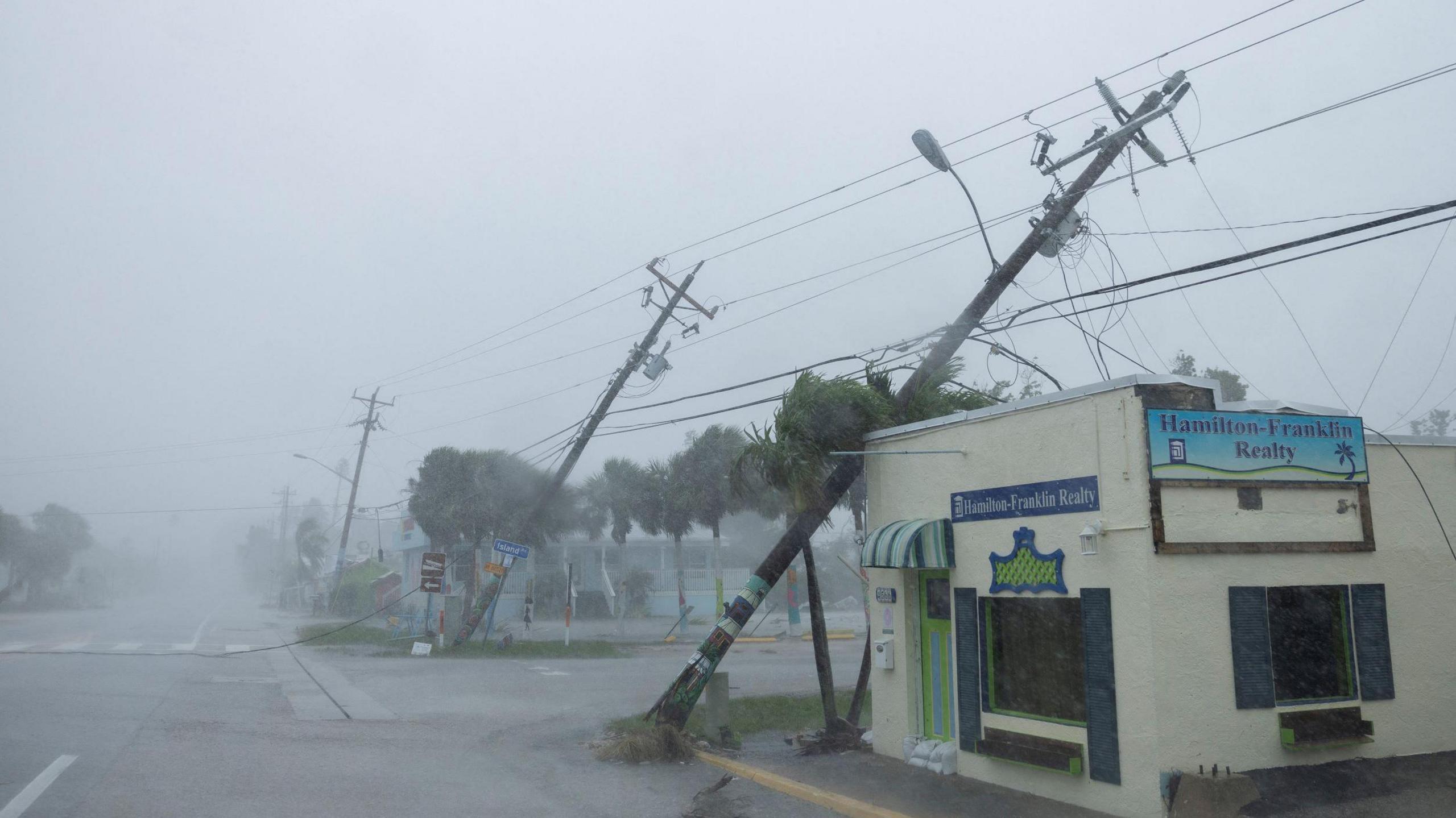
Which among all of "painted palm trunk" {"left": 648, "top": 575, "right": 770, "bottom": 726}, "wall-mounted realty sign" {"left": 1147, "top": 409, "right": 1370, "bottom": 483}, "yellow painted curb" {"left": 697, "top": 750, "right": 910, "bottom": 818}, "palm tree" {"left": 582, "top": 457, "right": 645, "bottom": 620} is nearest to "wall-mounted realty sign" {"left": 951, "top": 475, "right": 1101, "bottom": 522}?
"wall-mounted realty sign" {"left": 1147, "top": 409, "right": 1370, "bottom": 483}

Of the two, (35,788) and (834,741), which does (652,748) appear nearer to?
(834,741)

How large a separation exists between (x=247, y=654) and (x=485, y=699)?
40.1 ft

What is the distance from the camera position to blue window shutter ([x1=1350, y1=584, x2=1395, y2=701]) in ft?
29.7

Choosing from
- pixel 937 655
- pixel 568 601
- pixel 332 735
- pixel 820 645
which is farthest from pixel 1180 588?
pixel 568 601

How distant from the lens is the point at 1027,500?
9602 millimetres

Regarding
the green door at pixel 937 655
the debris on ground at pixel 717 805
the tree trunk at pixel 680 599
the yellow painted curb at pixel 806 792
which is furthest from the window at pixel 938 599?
the tree trunk at pixel 680 599

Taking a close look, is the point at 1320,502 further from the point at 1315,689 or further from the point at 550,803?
the point at 550,803

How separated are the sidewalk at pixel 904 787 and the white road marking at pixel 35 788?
23.0ft

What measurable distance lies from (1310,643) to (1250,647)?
3.16 feet

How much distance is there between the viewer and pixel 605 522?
42.3m

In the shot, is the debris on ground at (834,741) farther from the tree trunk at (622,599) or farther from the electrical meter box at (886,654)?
the tree trunk at (622,599)

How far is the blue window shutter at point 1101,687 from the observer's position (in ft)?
27.6

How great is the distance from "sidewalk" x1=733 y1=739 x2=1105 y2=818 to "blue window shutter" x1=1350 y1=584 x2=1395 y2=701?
114 inches

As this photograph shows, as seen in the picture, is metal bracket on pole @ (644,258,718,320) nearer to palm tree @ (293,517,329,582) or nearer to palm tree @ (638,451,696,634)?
palm tree @ (638,451,696,634)
